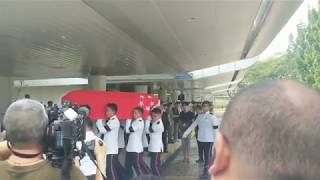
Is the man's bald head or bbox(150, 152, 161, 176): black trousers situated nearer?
the man's bald head

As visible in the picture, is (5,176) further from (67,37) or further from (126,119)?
(67,37)

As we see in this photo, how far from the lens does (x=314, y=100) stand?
4.05ft

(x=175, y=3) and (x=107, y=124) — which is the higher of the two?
(x=175, y=3)

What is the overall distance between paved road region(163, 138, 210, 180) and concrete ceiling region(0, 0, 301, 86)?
388cm

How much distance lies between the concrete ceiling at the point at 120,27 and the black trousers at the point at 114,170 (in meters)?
3.21

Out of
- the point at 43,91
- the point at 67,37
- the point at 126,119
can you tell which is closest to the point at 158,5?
the point at 126,119

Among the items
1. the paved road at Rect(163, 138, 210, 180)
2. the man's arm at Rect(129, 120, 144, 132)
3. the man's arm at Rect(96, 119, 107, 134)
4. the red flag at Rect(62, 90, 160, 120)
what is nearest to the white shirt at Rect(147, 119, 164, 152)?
the red flag at Rect(62, 90, 160, 120)

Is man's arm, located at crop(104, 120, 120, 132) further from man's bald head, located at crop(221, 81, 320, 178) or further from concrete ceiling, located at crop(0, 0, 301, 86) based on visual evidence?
man's bald head, located at crop(221, 81, 320, 178)

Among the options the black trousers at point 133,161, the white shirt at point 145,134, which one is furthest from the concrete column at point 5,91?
the black trousers at point 133,161

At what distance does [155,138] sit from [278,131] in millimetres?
10408

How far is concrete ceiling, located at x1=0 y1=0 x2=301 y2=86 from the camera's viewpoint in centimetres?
1201

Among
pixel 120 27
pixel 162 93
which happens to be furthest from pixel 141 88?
pixel 120 27

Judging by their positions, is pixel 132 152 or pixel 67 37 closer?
pixel 132 152

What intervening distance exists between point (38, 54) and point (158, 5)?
9000 mm
